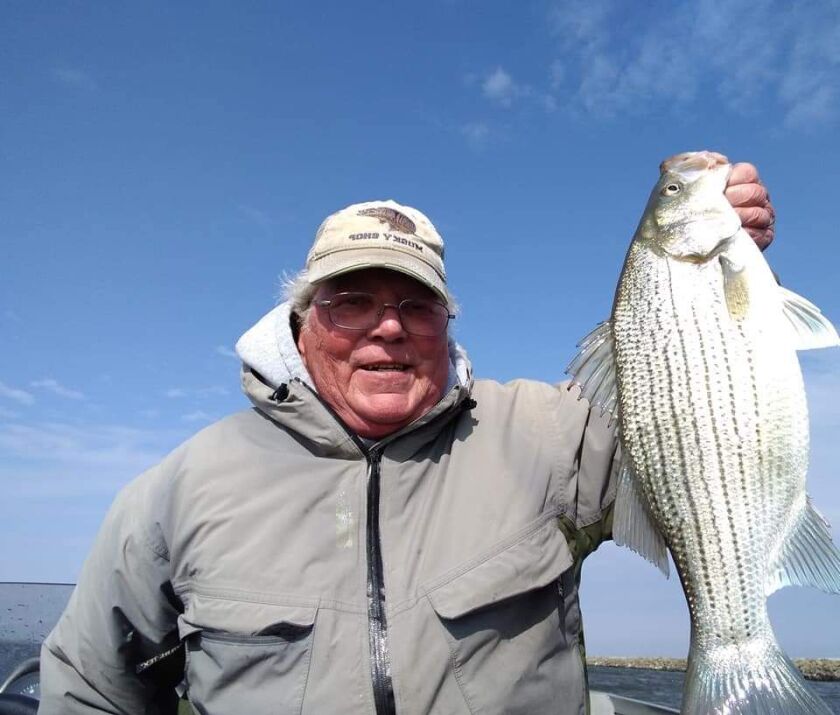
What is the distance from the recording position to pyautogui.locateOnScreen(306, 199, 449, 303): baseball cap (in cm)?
→ 379

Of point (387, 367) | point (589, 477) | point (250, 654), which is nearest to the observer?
point (250, 654)

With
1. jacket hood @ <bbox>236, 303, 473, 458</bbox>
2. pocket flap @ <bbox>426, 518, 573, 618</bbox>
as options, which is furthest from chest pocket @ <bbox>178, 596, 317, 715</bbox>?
jacket hood @ <bbox>236, 303, 473, 458</bbox>

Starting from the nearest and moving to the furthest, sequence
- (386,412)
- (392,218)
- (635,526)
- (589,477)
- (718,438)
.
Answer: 1. (718,438)
2. (635,526)
3. (589,477)
4. (386,412)
5. (392,218)

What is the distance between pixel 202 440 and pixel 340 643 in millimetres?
1346

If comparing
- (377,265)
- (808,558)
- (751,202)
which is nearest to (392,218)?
(377,265)

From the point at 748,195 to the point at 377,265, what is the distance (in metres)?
1.73

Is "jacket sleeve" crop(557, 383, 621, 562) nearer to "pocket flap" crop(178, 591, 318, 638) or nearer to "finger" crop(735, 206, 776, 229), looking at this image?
"finger" crop(735, 206, 776, 229)

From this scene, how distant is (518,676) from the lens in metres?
3.17

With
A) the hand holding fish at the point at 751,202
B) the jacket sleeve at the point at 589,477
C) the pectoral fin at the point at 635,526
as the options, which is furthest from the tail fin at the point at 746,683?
the hand holding fish at the point at 751,202

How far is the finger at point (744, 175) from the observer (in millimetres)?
3264

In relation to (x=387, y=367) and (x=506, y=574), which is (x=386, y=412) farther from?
(x=506, y=574)

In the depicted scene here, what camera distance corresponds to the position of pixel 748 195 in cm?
322

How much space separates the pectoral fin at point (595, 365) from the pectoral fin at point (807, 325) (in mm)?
732

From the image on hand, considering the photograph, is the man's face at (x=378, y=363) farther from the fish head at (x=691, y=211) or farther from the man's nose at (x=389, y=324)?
the fish head at (x=691, y=211)
